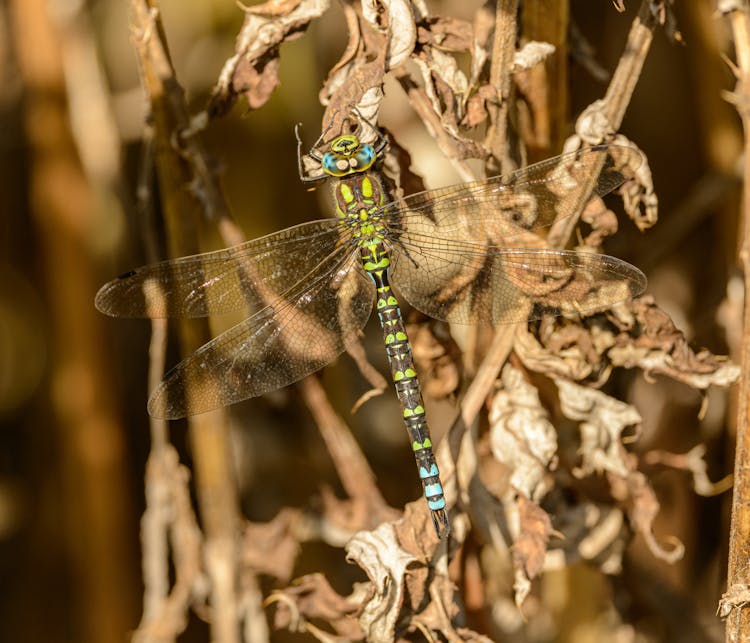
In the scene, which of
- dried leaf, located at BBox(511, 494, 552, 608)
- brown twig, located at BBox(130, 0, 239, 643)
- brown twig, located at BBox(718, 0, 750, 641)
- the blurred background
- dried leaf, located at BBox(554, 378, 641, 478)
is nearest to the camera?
brown twig, located at BBox(718, 0, 750, 641)

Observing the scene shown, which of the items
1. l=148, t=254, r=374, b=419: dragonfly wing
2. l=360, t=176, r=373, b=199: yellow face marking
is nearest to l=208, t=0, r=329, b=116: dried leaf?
l=360, t=176, r=373, b=199: yellow face marking

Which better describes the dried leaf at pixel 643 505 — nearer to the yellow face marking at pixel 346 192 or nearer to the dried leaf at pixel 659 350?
the dried leaf at pixel 659 350

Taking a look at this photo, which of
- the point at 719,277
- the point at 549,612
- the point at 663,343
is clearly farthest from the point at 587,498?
the point at 719,277

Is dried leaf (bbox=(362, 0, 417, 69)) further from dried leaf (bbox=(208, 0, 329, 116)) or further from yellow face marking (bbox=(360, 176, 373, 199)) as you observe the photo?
yellow face marking (bbox=(360, 176, 373, 199))


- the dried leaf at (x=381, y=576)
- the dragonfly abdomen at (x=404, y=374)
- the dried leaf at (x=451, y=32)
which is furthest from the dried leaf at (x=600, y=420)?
the dried leaf at (x=451, y=32)

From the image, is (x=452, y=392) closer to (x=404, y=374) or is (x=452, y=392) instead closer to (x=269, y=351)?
(x=404, y=374)

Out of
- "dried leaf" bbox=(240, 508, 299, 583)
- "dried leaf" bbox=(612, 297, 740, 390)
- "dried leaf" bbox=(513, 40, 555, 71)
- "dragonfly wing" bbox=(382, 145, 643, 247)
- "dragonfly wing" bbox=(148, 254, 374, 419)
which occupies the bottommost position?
"dried leaf" bbox=(240, 508, 299, 583)
